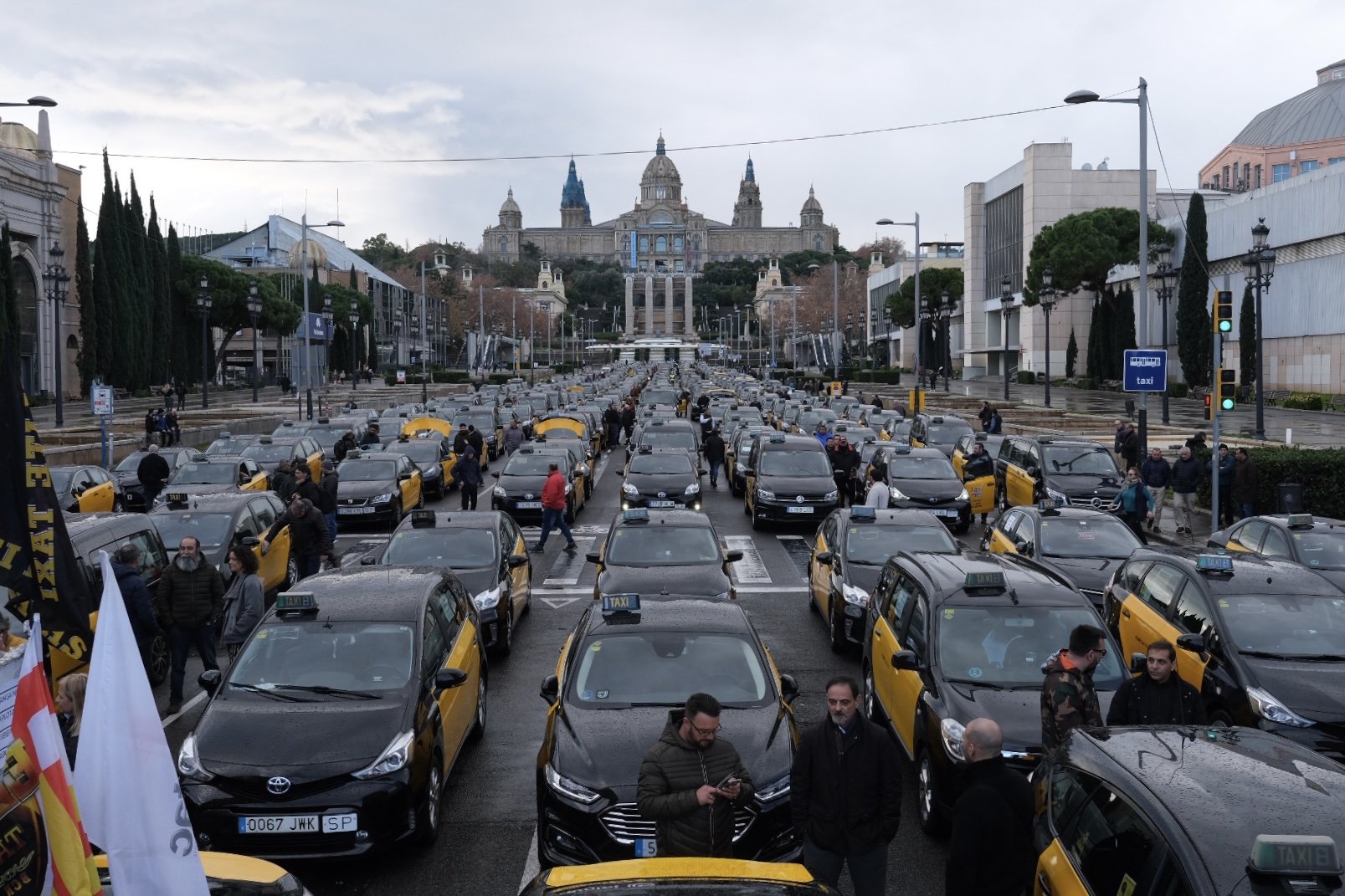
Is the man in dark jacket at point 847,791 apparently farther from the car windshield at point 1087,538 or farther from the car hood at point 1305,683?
the car windshield at point 1087,538

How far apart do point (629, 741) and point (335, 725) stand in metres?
1.98

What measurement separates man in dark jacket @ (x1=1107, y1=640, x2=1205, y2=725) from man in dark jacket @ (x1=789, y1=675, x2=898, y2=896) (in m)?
2.39

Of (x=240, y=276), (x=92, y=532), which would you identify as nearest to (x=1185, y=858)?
(x=92, y=532)

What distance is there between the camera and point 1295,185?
2298 inches

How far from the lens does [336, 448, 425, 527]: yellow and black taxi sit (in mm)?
22859

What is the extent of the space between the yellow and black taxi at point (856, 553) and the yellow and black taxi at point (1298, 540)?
333 centimetres

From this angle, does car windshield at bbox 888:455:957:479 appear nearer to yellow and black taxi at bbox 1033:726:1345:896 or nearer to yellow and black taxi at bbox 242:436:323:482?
yellow and black taxi at bbox 242:436:323:482

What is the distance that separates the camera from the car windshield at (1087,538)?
14484mm

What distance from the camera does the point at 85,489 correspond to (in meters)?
21.1

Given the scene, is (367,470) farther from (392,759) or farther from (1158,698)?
(1158,698)

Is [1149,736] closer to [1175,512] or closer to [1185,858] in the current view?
[1185,858]

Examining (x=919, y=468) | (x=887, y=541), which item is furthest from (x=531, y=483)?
(x=887, y=541)

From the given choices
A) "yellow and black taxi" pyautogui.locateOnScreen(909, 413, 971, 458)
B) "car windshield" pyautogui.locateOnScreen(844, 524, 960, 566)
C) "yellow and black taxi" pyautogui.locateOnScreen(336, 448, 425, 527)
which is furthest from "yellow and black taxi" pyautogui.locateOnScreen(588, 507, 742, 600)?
"yellow and black taxi" pyautogui.locateOnScreen(909, 413, 971, 458)

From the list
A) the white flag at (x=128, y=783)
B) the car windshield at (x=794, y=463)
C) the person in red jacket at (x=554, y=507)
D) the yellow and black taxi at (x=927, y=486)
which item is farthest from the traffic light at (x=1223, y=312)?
the white flag at (x=128, y=783)
